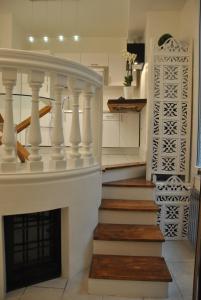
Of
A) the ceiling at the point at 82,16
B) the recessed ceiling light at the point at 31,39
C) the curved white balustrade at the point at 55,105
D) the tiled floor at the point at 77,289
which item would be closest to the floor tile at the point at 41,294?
the tiled floor at the point at 77,289

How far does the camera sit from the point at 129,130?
4.98 meters

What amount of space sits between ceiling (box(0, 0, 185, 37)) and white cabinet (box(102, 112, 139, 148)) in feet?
5.23

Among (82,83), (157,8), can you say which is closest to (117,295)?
(82,83)

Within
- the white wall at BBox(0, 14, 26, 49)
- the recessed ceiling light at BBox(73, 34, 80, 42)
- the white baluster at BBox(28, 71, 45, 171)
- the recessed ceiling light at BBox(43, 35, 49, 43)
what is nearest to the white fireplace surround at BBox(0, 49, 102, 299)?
the white baluster at BBox(28, 71, 45, 171)

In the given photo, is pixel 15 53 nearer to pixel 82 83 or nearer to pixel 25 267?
pixel 82 83

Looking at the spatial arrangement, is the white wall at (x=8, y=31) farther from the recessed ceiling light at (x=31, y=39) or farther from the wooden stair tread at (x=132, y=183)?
the wooden stair tread at (x=132, y=183)

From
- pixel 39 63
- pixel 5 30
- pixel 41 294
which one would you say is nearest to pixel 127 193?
pixel 41 294

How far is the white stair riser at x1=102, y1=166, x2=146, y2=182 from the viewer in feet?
9.80

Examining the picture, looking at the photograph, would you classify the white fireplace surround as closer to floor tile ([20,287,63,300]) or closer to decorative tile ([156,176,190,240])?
floor tile ([20,287,63,300])

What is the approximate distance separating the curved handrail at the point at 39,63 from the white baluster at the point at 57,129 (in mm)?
74

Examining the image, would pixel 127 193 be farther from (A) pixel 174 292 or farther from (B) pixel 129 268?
(A) pixel 174 292

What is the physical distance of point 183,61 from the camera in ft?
10.1

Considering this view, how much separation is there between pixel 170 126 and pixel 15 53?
78.5 inches

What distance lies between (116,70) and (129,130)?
1.45 meters
